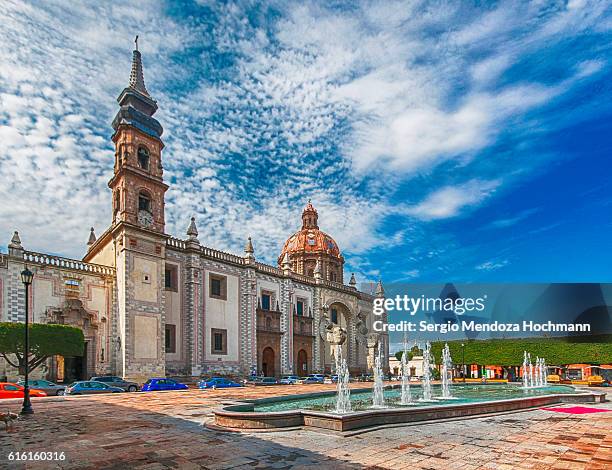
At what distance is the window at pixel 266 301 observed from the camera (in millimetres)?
42438

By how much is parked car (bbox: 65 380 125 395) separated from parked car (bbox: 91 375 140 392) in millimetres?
1362

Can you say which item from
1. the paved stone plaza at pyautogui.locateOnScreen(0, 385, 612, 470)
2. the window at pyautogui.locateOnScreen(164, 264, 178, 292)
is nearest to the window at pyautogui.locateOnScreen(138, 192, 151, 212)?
the window at pyautogui.locateOnScreen(164, 264, 178, 292)

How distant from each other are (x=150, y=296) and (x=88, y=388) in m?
8.35

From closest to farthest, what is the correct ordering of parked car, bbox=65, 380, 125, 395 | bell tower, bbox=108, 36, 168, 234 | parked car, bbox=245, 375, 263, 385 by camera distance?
parked car, bbox=65, 380, 125, 395 → bell tower, bbox=108, 36, 168, 234 → parked car, bbox=245, 375, 263, 385

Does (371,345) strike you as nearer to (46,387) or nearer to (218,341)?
(218,341)

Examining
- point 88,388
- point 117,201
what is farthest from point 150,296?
point 88,388

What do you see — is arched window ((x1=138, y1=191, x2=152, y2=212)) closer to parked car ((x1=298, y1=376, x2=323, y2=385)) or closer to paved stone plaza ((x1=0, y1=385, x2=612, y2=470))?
parked car ((x1=298, y1=376, x2=323, y2=385))

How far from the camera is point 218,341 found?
121ft

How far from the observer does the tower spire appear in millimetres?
34891

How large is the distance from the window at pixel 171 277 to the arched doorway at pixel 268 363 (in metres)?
11.1

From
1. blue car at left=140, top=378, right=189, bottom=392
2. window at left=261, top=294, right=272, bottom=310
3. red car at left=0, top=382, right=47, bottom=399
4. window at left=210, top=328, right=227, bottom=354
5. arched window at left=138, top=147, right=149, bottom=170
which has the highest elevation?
arched window at left=138, top=147, right=149, bottom=170

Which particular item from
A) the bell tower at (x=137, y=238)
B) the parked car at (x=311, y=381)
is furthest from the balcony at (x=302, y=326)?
the bell tower at (x=137, y=238)

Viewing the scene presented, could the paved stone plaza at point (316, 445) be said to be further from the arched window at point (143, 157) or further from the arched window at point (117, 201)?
the arched window at point (143, 157)

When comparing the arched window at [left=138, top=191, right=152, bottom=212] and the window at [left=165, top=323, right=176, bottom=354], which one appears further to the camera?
the window at [left=165, top=323, right=176, bottom=354]
